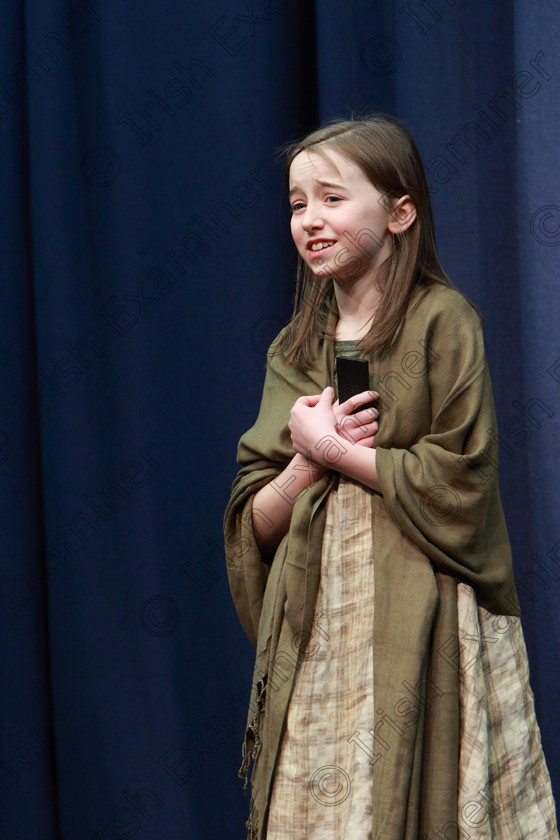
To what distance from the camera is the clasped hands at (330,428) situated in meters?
1.31

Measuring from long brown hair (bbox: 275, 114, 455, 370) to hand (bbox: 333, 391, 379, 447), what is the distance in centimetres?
7

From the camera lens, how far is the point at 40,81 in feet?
6.96

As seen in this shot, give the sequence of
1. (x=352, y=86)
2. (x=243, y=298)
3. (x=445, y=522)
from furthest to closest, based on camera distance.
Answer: (x=243, y=298), (x=352, y=86), (x=445, y=522)

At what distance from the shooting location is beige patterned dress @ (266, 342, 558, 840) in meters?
1.26

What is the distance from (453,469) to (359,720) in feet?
1.08

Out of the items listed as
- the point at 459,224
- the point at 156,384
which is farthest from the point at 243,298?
the point at 459,224

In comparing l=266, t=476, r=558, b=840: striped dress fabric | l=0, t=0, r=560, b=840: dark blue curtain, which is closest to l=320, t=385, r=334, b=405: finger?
l=266, t=476, r=558, b=840: striped dress fabric

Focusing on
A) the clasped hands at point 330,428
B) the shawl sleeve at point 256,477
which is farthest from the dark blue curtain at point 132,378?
the clasped hands at point 330,428

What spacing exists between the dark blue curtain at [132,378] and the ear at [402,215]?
702 mm

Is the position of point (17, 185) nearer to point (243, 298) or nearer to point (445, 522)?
point (243, 298)

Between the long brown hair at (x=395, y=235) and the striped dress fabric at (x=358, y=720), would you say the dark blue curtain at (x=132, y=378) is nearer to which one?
the long brown hair at (x=395, y=235)

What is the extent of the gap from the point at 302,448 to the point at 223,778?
108cm

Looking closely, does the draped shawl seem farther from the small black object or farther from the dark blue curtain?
the dark blue curtain

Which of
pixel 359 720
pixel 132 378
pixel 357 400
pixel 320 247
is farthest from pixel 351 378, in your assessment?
pixel 132 378
